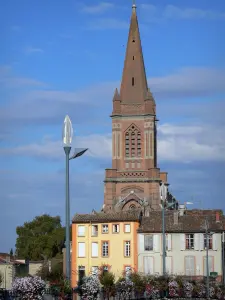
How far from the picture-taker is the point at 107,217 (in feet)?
291

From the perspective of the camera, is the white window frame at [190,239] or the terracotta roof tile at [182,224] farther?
the terracotta roof tile at [182,224]

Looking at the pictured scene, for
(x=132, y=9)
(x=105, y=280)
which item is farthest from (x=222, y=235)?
(x=132, y=9)

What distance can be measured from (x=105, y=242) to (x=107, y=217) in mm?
2925

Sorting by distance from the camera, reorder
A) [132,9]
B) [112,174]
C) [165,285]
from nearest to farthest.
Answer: [165,285] < [112,174] < [132,9]

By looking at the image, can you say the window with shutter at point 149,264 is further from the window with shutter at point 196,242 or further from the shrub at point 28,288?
the shrub at point 28,288

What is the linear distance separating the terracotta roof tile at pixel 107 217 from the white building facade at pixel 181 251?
1982 mm

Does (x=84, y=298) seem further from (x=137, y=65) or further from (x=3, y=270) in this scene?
(x=137, y=65)

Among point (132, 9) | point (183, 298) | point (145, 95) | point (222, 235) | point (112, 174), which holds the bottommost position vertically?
point (183, 298)

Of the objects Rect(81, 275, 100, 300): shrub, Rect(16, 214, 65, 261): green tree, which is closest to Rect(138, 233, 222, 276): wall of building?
Rect(81, 275, 100, 300): shrub

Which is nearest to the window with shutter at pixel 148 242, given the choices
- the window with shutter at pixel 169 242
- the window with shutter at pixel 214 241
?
the window with shutter at pixel 169 242

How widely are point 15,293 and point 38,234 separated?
9998 centimetres

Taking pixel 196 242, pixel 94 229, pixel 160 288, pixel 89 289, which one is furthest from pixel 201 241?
pixel 89 289

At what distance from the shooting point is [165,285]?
60438 millimetres

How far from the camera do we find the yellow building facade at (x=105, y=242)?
282ft
